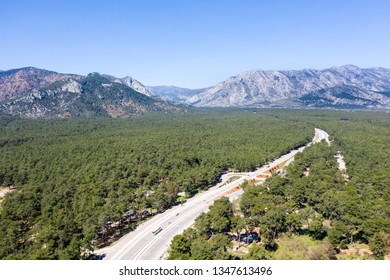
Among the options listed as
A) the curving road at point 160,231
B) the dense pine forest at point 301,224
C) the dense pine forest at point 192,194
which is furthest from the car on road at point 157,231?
the dense pine forest at point 301,224

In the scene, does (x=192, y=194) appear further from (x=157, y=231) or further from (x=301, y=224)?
(x=301, y=224)

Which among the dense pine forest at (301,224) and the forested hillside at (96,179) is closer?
the dense pine forest at (301,224)

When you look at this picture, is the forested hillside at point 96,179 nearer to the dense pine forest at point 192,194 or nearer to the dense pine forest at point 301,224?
the dense pine forest at point 192,194

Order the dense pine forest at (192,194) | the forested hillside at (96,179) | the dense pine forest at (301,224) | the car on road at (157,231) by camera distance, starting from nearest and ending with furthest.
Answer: the dense pine forest at (301,224), the dense pine forest at (192,194), the forested hillside at (96,179), the car on road at (157,231)

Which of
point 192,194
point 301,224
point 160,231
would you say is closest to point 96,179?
point 192,194

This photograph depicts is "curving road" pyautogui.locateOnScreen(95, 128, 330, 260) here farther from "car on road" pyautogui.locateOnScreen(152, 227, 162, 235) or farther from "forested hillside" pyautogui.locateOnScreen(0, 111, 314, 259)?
"forested hillside" pyautogui.locateOnScreen(0, 111, 314, 259)

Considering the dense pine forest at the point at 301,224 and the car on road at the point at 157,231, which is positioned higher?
the dense pine forest at the point at 301,224
